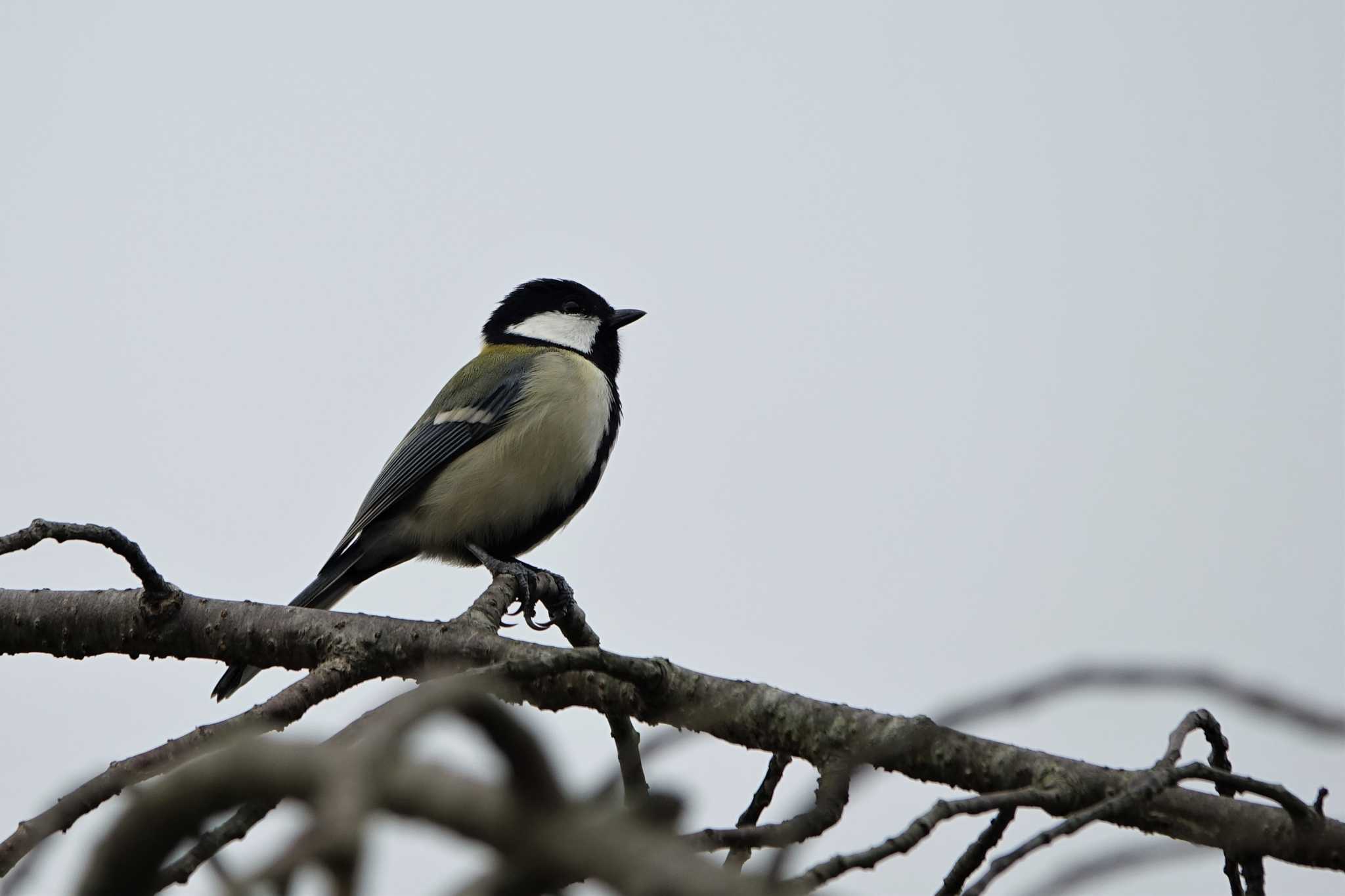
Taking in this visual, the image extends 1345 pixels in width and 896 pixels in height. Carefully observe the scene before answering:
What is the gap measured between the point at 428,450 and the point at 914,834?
412 centimetres

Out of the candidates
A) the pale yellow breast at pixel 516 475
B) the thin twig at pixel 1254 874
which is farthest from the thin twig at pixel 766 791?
the pale yellow breast at pixel 516 475

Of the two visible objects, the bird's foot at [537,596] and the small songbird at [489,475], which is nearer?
the bird's foot at [537,596]

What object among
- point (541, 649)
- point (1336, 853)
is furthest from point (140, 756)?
point (1336, 853)

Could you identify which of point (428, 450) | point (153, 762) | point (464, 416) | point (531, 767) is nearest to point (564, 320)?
point (464, 416)

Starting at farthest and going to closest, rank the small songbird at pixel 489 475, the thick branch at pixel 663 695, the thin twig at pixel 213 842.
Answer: the small songbird at pixel 489 475
the thick branch at pixel 663 695
the thin twig at pixel 213 842

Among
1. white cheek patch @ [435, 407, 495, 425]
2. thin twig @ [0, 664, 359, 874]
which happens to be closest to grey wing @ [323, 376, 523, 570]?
white cheek patch @ [435, 407, 495, 425]

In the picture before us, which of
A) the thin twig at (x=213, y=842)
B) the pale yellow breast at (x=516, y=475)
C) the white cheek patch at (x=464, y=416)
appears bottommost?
the thin twig at (x=213, y=842)

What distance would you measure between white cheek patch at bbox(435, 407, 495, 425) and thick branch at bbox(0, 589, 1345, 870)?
270 centimetres

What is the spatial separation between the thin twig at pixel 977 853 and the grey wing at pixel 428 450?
12.2ft

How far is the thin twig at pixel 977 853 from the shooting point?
170 centimetres

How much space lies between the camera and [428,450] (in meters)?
5.46

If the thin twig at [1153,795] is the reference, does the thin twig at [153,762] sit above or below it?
below

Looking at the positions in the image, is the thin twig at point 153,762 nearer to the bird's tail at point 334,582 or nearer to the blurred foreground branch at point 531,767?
the blurred foreground branch at point 531,767

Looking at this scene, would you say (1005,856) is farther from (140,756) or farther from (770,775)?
(140,756)
